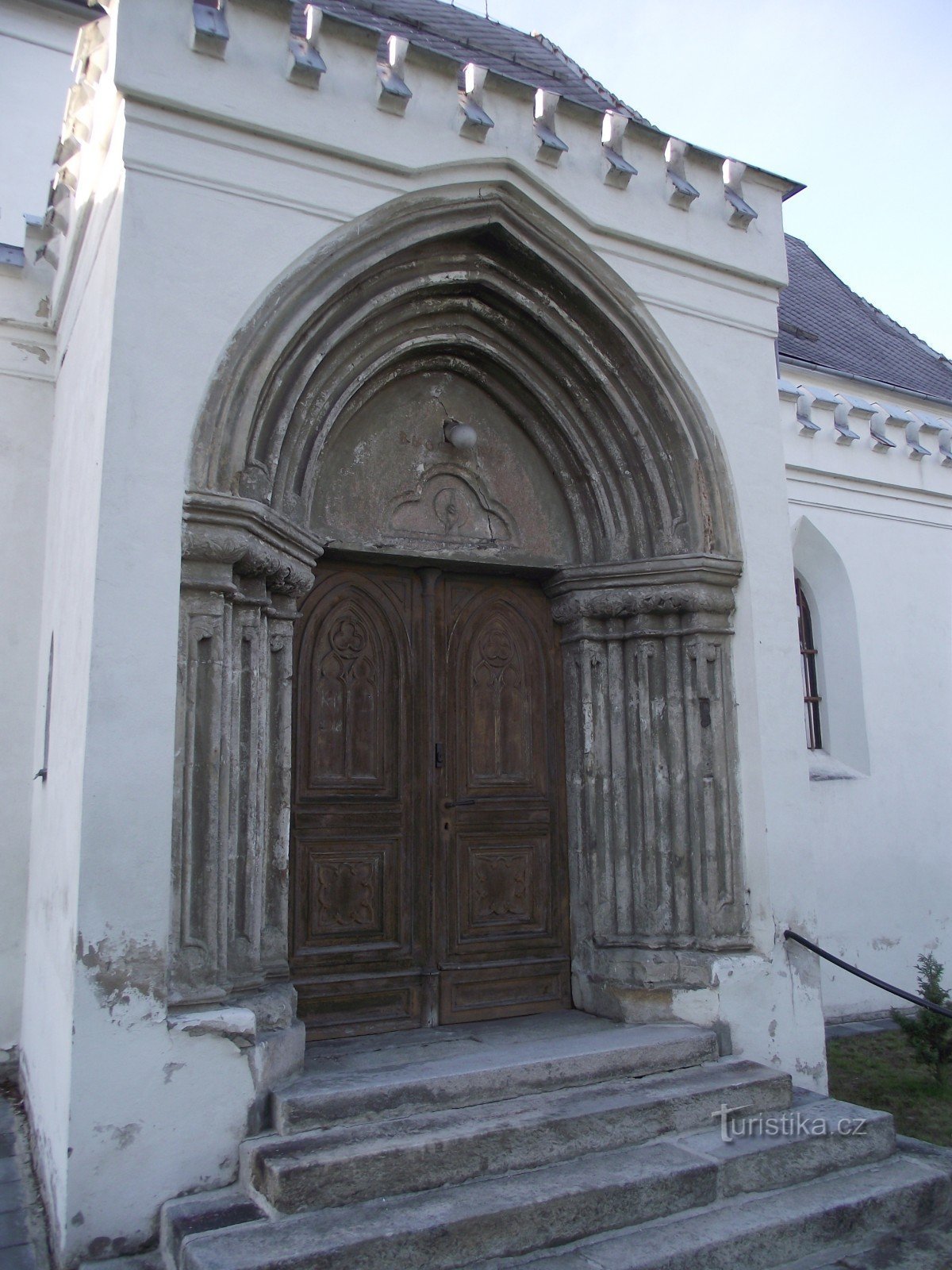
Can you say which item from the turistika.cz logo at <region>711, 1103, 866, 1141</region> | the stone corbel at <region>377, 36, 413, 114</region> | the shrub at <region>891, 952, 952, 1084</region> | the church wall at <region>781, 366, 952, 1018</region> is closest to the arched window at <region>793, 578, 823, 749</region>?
the church wall at <region>781, 366, 952, 1018</region>

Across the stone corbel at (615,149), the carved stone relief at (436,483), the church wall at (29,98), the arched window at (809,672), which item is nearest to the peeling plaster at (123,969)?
the carved stone relief at (436,483)

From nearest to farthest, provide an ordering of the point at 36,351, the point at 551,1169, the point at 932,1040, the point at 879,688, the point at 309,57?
the point at 551,1169
the point at 309,57
the point at 932,1040
the point at 36,351
the point at 879,688

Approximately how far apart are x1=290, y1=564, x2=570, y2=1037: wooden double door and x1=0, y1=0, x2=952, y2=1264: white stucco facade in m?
0.99

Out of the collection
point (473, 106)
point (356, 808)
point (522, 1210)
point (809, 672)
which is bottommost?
point (522, 1210)

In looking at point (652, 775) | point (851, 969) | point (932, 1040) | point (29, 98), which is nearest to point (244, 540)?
point (652, 775)

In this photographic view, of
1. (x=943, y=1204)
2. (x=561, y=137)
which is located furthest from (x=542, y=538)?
(x=943, y=1204)

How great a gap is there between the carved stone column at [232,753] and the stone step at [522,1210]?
0.89 m

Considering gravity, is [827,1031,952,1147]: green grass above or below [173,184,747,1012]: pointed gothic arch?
below

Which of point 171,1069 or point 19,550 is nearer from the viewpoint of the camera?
point 171,1069

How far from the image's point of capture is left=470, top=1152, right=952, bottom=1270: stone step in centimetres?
338

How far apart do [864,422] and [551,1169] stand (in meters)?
6.50

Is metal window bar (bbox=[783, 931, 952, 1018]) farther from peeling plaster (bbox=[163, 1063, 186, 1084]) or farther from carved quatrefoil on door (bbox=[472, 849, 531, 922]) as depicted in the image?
peeling plaster (bbox=[163, 1063, 186, 1084])

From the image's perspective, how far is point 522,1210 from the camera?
341 cm

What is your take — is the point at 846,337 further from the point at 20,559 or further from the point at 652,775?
the point at 20,559
